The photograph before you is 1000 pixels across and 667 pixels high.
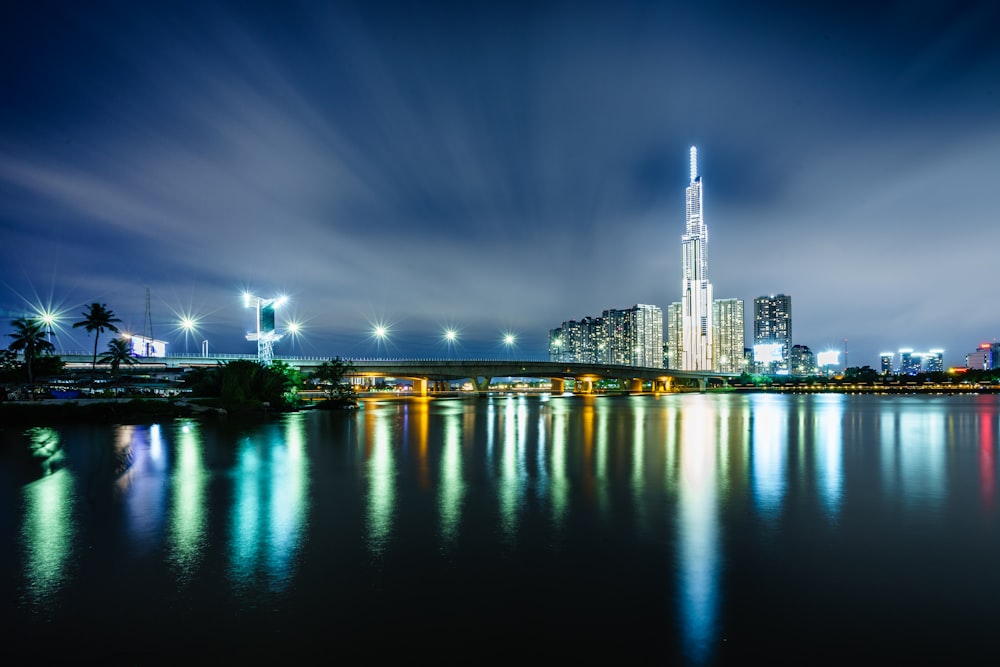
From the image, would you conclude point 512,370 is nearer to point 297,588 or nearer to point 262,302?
point 262,302

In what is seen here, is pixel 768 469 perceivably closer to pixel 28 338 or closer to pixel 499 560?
pixel 499 560

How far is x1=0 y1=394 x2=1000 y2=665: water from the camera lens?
10.4 metres

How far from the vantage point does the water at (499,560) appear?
1043 cm

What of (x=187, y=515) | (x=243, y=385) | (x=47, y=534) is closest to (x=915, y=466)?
(x=187, y=515)

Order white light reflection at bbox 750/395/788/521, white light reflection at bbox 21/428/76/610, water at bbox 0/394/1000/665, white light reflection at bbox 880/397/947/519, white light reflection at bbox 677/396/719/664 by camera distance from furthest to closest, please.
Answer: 1. white light reflection at bbox 880/397/947/519
2. white light reflection at bbox 750/395/788/521
3. white light reflection at bbox 21/428/76/610
4. white light reflection at bbox 677/396/719/664
5. water at bbox 0/394/1000/665

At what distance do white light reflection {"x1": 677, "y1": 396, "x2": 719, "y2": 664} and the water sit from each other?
0.25ft

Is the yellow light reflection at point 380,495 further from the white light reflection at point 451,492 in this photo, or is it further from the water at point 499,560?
the white light reflection at point 451,492

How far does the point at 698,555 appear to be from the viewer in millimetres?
15445

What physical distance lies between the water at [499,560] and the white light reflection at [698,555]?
75mm

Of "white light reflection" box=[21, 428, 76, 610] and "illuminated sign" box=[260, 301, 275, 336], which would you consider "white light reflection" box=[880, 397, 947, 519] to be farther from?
"illuminated sign" box=[260, 301, 275, 336]

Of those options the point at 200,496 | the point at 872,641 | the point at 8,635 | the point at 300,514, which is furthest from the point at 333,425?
the point at 872,641

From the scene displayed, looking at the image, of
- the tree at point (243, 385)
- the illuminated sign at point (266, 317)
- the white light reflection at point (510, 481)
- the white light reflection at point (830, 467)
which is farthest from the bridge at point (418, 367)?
the white light reflection at point (830, 467)

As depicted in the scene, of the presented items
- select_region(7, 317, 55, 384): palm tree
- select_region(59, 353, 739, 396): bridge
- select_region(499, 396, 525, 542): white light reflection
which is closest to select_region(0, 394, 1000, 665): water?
select_region(499, 396, 525, 542): white light reflection

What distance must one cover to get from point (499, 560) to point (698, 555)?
570 cm
